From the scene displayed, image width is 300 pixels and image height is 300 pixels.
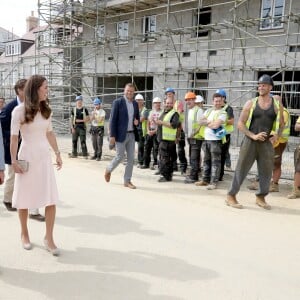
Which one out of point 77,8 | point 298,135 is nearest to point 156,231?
point 298,135

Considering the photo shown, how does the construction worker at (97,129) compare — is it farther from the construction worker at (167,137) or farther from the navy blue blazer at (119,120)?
the navy blue blazer at (119,120)

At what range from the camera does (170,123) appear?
7133mm

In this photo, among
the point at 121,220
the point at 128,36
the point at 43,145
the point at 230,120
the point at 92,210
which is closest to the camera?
the point at 43,145

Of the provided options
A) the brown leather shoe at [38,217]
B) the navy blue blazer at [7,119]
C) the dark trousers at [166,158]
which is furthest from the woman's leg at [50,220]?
the dark trousers at [166,158]

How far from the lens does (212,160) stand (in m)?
6.80

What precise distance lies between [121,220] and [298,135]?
365 inches

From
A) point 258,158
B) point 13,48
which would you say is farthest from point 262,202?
point 13,48

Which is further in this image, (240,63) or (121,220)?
(240,63)

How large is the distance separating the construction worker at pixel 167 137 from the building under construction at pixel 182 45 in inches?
145

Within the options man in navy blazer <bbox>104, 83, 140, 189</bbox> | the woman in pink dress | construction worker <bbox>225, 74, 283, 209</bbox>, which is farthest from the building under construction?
the woman in pink dress

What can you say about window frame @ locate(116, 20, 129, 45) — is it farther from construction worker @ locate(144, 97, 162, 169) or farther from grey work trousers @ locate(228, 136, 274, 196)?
grey work trousers @ locate(228, 136, 274, 196)

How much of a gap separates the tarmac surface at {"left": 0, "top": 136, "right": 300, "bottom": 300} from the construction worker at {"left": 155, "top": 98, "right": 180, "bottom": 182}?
1.15 metres

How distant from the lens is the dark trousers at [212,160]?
265 inches

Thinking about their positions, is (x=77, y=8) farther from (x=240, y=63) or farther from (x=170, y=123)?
(x=170, y=123)
